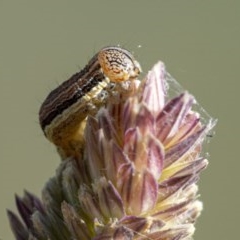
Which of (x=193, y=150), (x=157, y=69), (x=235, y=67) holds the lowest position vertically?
(x=193, y=150)

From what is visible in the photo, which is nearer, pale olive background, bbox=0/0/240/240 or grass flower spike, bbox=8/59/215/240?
grass flower spike, bbox=8/59/215/240

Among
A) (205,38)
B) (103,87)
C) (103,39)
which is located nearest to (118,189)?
(103,87)

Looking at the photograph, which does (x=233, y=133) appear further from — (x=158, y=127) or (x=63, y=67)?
(x=158, y=127)

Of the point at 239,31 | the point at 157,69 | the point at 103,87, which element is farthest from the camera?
the point at 239,31

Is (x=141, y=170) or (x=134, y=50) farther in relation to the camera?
(x=134, y=50)

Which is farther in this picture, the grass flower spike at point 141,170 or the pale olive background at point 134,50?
the pale olive background at point 134,50
